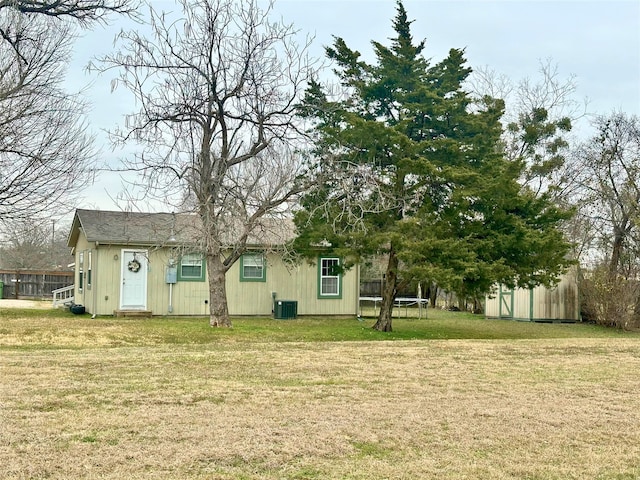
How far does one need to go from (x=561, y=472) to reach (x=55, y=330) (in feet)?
41.8

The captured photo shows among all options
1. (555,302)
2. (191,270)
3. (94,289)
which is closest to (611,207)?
(555,302)

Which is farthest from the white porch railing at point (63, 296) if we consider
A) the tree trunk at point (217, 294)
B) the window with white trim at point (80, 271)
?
the tree trunk at point (217, 294)

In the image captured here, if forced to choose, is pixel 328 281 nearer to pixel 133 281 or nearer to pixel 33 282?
pixel 133 281

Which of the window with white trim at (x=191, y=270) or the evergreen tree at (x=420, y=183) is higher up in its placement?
the evergreen tree at (x=420, y=183)

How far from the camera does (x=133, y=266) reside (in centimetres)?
2064

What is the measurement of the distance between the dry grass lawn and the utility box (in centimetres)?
1033

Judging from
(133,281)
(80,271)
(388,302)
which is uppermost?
(80,271)

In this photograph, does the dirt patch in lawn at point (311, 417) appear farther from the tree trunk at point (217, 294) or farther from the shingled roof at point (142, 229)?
the shingled roof at point (142, 229)

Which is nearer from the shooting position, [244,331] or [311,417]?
[311,417]

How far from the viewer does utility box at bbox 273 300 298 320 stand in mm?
21281

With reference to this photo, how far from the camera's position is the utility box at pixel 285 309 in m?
21.3

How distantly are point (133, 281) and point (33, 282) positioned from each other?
14250mm

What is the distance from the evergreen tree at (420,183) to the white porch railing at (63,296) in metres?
11.1

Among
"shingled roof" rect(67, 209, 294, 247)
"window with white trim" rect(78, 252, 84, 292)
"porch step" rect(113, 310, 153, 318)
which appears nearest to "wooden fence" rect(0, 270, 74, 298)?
"window with white trim" rect(78, 252, 84, 292)
